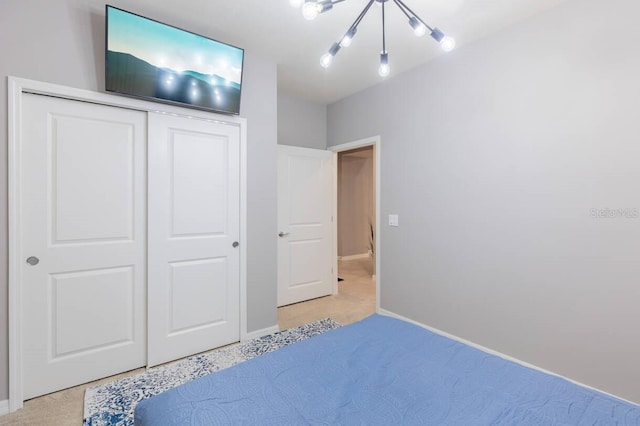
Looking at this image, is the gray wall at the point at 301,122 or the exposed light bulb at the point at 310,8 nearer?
the exposed light bulb at the point at 310,8

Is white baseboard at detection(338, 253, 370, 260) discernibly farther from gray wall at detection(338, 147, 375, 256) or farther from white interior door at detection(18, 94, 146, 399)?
white interior door at detection(18, 94, 146, 399)

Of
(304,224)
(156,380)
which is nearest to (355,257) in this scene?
(304,224)

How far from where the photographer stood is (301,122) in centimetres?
389

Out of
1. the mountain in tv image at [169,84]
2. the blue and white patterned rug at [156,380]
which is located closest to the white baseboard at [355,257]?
the blue and white patterned rug at [156,380]

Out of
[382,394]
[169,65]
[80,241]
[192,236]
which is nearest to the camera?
[382,394]

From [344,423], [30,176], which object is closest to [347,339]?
[344,423]

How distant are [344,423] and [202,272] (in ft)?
6.34

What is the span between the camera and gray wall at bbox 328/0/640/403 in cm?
182

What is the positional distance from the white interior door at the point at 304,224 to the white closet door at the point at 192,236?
3.29 ft

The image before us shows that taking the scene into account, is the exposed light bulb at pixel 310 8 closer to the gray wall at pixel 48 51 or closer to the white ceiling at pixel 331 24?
the white ceiling at pixel 331 24

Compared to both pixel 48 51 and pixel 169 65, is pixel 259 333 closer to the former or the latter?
pixel 169 65

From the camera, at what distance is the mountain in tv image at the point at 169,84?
201cm

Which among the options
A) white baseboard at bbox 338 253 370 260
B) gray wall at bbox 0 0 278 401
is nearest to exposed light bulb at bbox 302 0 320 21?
gray wall at bbox 0 0 278 401

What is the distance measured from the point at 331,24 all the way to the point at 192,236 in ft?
6.63
